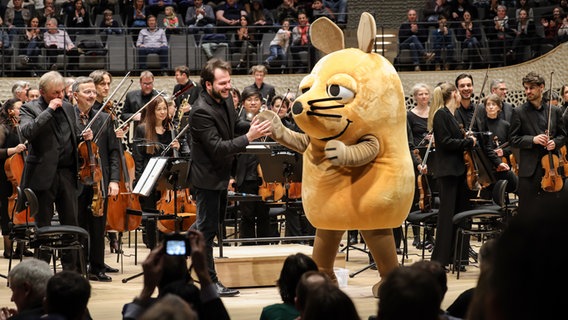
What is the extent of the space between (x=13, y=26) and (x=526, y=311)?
1344 centimetres

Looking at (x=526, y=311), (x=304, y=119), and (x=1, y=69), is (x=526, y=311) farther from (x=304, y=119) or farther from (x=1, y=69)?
(x=1, y=69)

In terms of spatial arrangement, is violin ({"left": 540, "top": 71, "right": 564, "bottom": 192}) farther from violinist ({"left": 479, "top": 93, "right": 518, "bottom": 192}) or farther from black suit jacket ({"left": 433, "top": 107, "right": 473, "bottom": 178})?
black suit jacket ({"left": 433, "top": 107, "right": 473, "bottom": 178})

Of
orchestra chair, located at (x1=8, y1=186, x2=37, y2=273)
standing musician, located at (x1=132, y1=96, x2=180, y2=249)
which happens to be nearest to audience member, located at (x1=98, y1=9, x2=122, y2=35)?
standing musician, located at (x1=132, y1=96, x2=180, y2=249)

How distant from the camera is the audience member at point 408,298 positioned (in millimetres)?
1838

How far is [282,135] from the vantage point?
5.14m

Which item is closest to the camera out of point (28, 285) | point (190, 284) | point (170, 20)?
point (190, 284)

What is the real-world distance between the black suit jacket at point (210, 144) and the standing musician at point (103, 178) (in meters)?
1.20

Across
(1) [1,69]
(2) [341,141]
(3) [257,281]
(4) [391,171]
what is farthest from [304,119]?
(1) [1,69]

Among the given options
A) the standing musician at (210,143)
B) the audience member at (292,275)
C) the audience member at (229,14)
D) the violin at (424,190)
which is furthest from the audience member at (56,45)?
the audience member at (292,275)

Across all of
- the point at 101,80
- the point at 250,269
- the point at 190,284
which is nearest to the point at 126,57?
the point at 101,80

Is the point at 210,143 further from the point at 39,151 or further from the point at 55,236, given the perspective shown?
the point at 55,236

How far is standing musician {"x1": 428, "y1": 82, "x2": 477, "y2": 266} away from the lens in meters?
6.81

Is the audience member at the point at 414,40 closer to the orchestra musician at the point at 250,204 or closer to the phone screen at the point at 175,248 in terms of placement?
the orchestra musician at the point at 250,204

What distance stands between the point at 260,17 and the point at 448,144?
7.99 meters
